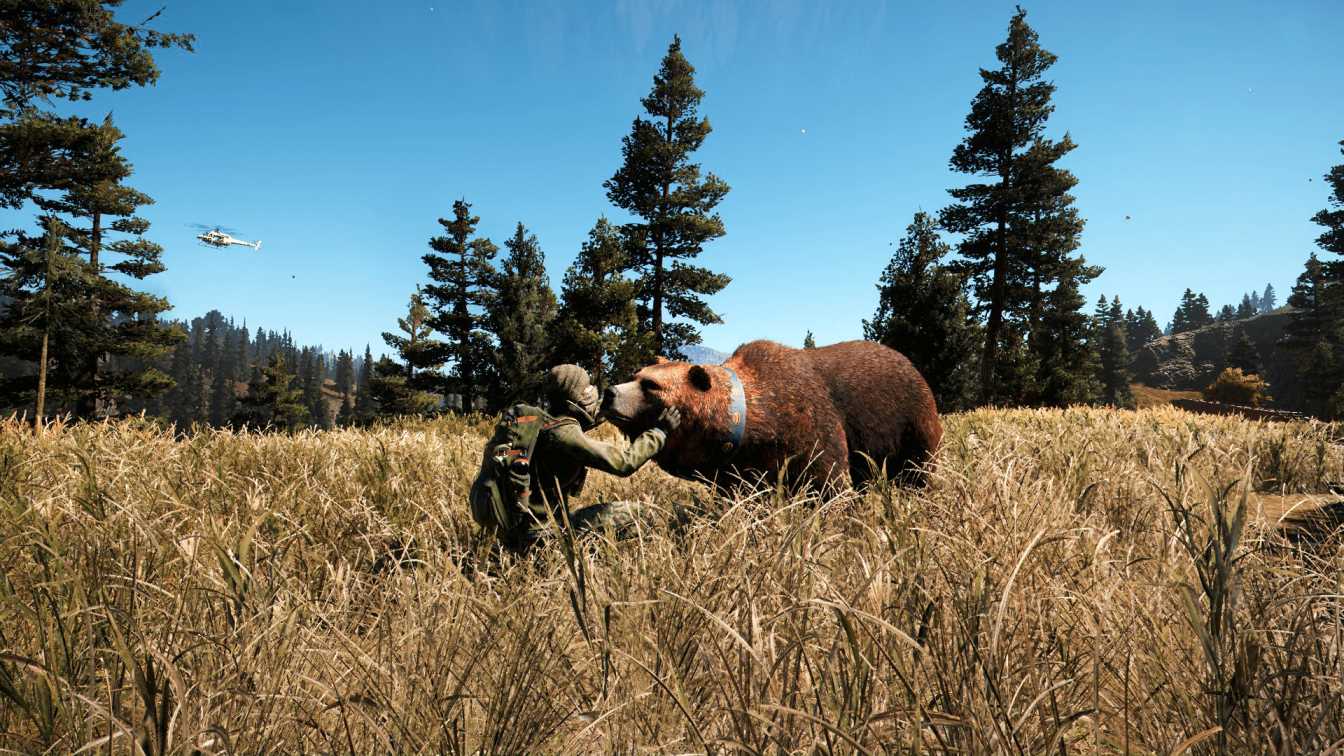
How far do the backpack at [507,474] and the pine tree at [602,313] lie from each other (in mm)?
15658

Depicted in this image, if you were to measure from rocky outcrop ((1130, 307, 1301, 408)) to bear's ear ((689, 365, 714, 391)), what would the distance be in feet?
284

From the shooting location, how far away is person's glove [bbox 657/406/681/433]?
10.00 feet

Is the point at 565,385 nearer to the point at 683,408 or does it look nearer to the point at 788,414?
the point at 683,408

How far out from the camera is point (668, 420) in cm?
305

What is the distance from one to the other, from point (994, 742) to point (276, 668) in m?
1.95

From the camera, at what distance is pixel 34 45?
12.5 m

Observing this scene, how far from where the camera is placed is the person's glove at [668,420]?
3.05 m

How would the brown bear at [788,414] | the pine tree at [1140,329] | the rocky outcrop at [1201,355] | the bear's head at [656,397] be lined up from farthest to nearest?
the pine tree at [1140,329]
the rocky outcrop at [1201,355]
the brown bear at [788,414]
the bear's head at [656,397]

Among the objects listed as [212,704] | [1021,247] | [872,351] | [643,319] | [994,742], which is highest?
[1021,247]

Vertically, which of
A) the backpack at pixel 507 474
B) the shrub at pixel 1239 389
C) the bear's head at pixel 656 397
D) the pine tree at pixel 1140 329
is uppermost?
the pine tree at pixel 1140 329

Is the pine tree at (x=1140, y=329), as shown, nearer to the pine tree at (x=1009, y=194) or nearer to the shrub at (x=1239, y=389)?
the shrub at (x=1239, y=389)

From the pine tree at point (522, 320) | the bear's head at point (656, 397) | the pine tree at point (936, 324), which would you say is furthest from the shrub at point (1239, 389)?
the bear's head at point (656, 397)

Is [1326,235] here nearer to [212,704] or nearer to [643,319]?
[643,319]

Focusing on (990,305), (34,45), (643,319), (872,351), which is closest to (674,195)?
(643,319)
